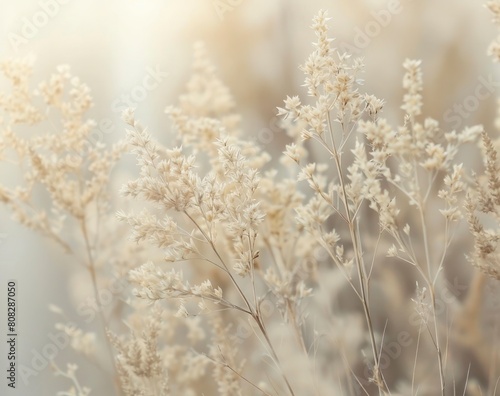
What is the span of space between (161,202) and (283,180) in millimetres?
388

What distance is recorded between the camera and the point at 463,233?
134 cm

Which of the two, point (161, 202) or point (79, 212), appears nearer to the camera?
point (161, 202)

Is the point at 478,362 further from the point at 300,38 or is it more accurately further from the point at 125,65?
the point at 125,65

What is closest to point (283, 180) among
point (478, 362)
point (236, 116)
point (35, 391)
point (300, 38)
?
point (236, 116)

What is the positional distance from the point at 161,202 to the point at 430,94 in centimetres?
68

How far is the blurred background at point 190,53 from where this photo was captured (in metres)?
1.40

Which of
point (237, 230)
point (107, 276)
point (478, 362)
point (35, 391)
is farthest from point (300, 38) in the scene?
point (35, 391)

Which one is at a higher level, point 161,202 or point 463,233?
point 161,202

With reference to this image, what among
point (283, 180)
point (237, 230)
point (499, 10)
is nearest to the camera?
point (237, 230)

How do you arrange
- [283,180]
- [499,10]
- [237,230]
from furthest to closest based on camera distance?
[283,180], [499,10], [237,230]

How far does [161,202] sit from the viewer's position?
1.11 m

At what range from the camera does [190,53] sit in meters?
1.47

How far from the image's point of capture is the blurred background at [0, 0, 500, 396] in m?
1.40

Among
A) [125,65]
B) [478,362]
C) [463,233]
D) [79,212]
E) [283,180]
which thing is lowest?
[478,362]
